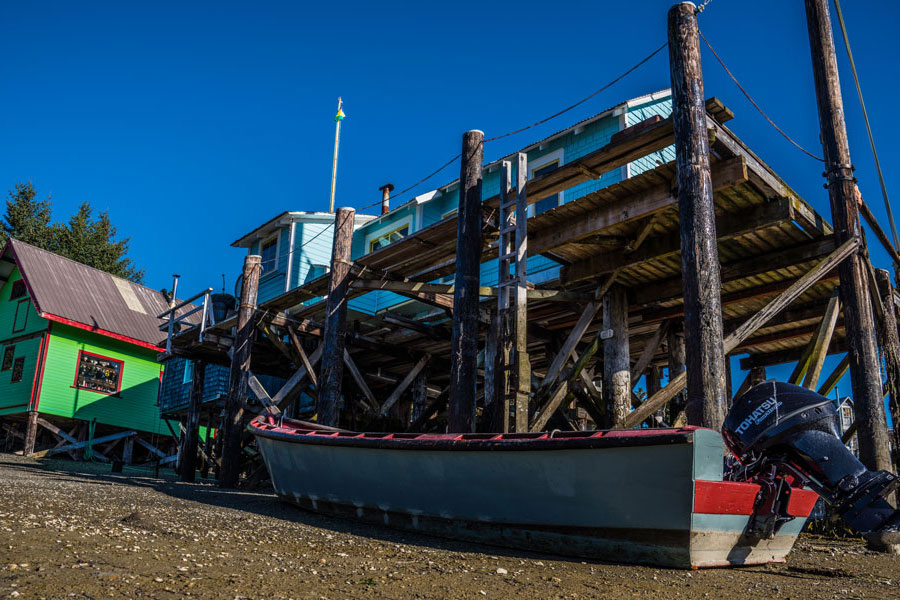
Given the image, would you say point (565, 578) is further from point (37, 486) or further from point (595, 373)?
point (595, 373)

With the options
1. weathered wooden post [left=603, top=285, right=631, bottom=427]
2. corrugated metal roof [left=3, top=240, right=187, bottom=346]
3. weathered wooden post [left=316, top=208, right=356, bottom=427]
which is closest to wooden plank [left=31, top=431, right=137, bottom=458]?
corrugated metal roof [left=3, top=240, right=187, bottom=346]

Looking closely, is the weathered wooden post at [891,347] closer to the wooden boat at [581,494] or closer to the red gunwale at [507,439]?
the wooden boat at [581,494]

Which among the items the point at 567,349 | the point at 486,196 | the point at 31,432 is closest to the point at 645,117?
the point at 486,196

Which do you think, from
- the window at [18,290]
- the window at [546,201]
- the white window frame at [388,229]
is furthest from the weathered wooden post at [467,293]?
the window at [18,290]

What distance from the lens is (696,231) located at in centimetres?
675

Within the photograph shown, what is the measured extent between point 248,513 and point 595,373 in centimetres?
970

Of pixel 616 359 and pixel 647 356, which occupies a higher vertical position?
pixel 647 356

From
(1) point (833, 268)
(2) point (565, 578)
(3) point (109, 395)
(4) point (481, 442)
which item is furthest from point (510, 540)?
(3) point (109, 395)

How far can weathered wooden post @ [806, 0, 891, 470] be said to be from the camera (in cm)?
816

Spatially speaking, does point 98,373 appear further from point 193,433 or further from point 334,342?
point 334,342

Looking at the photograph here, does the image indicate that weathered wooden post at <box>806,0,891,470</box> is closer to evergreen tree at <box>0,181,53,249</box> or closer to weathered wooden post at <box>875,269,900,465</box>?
weathered wooden post at <box>875,269,900,465</box>

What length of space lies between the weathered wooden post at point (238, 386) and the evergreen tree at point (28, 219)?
118ft

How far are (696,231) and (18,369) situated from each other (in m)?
26.1

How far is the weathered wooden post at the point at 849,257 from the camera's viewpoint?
26.8 ft
